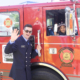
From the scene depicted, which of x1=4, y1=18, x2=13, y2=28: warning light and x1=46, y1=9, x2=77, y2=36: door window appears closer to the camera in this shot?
x1=46, y1=9, x2=77, y2=36: door window

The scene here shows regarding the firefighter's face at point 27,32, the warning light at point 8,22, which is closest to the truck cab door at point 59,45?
the firefighter's face at point 27,32

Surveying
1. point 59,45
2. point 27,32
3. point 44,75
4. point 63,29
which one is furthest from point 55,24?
point 44,75

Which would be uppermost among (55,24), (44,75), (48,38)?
(55,24)

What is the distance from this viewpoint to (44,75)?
2.96m

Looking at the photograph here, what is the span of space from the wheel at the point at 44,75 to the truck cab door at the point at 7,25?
67 centimetres

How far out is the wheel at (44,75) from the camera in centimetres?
294

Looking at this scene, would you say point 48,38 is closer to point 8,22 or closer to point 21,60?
point 21,60

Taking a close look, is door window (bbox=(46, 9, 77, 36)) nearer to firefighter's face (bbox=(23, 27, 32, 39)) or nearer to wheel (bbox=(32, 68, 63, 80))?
firefighter's face (bbox=(23, 27, 32, 39))

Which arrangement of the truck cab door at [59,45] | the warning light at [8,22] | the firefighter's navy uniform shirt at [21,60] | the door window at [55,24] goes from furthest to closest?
the warning light at [8,22] < the door window at [55,24] < the truck cab door at [59,45] < the firefighter's navy uniform shirt at [21,60]

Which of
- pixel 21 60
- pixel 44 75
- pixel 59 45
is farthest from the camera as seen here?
pixel 44 75

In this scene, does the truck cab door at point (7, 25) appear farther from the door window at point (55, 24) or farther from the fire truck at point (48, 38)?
the door window at point (55, 24)

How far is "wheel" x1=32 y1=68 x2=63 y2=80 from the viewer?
2.94 metres

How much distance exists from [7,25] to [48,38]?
1058 millimetres

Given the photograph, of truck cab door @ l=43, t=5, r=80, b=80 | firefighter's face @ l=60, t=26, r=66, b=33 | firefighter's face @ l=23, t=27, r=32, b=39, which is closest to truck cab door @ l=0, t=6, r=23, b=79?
firefighter's face @ l=23, t=27, r=32, b=39
